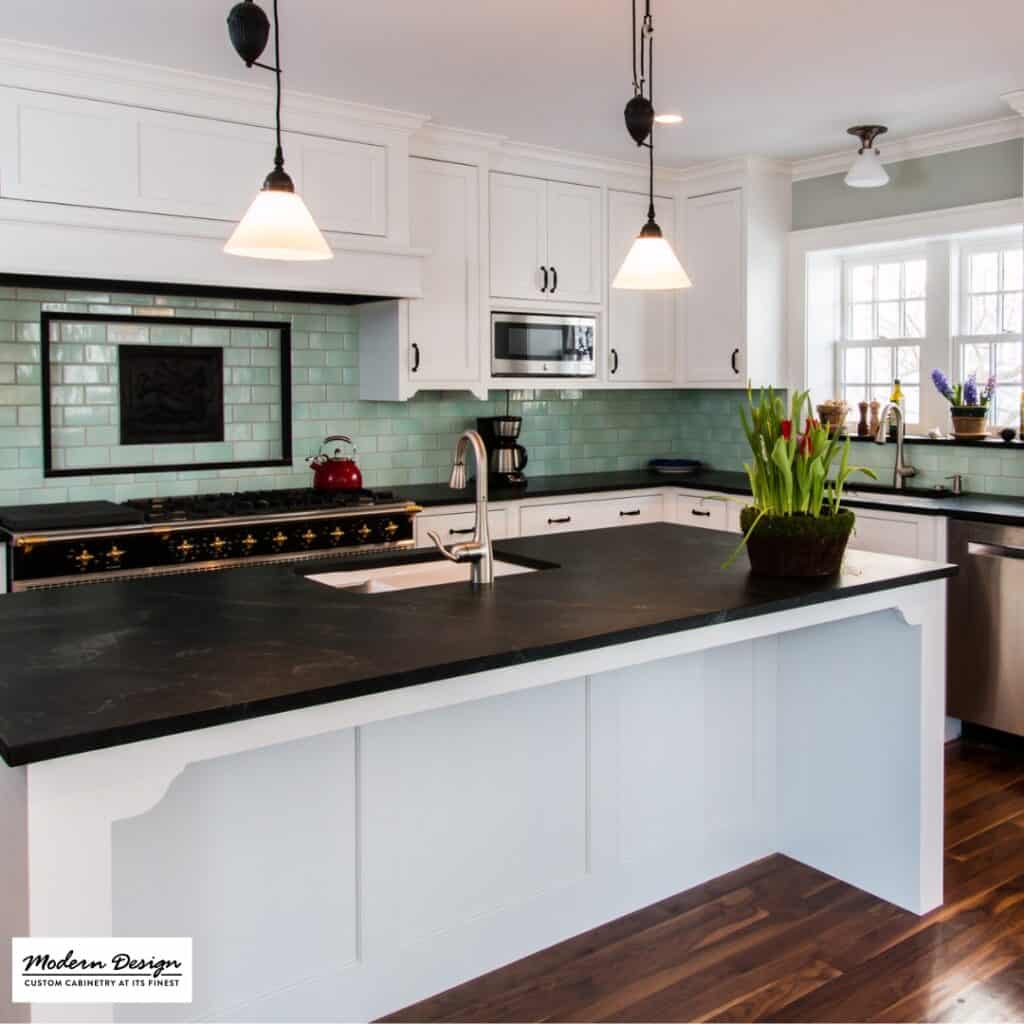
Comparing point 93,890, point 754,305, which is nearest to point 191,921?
point 93,890

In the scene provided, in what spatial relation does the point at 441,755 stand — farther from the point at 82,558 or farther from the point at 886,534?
the point at 886,534

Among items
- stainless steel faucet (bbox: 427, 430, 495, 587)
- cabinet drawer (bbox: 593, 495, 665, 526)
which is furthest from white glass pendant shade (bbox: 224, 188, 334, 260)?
cabinet drawer (bbox: 593, 495, 665, 526)

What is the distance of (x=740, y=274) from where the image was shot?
5461 mm

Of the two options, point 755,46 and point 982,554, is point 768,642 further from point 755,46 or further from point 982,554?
point 755,46

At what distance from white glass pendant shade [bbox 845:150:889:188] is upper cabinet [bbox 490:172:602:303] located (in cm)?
128

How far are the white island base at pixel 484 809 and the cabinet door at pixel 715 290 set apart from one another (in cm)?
267

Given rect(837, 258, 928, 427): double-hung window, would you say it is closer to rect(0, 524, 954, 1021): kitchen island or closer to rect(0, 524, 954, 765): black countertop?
rect(0, 524, 954, 1021): kitchen island

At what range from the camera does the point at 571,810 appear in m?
2.78

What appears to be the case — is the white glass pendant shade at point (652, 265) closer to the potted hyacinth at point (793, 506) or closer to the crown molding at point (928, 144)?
the potted hyacinth at point (793, 506)

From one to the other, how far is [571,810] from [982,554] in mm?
2313

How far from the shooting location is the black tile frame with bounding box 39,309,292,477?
419cm

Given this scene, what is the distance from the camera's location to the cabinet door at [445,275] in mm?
4805

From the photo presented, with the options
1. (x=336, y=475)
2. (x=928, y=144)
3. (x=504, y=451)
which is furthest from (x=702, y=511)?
(x=928, y=144)

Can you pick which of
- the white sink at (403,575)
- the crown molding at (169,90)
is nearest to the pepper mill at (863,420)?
the crown molding at (169,90)
